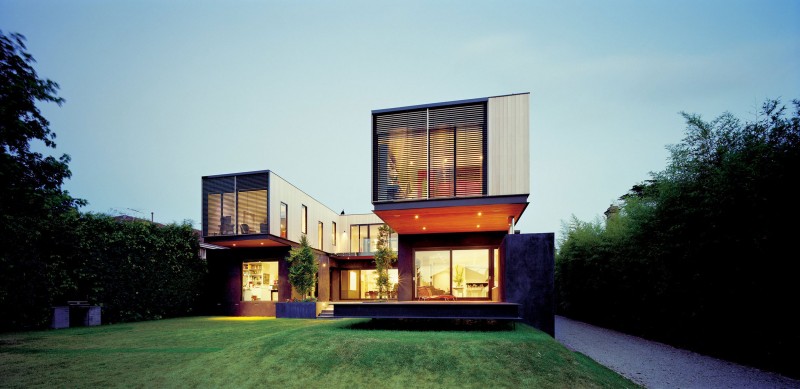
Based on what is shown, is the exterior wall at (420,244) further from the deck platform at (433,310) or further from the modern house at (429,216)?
the deck platform at (433,310)

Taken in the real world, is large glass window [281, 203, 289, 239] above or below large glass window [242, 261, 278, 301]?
above

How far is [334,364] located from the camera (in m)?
5.81

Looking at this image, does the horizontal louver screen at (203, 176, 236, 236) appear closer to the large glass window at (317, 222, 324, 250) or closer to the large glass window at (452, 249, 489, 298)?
the large glass window at (317, 222, 324, 250)

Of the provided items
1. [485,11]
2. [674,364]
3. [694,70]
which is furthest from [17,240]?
[694,70]

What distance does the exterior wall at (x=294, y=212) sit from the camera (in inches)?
631

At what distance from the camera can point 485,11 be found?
666 inches

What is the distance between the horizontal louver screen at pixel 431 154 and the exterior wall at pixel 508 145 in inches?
8.0

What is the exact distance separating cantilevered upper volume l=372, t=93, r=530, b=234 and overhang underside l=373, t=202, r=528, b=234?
0.08 feet

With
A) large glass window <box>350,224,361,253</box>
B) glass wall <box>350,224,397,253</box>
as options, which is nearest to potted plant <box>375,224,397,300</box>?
glass wall <box>350,224,397,253</box>

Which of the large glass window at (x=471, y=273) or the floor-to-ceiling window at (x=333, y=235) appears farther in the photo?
the floor-to-ceiling window at (x=333, y=235)

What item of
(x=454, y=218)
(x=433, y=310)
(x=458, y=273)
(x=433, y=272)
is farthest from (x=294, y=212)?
(x=433, y=310)

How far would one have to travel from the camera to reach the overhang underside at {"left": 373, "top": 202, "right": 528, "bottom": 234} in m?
9.42

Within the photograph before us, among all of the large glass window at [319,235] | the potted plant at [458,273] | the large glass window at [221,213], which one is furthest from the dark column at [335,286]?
the potted plant at [458,273]

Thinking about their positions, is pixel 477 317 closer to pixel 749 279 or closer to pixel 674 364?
Answer: pixel 674 364
